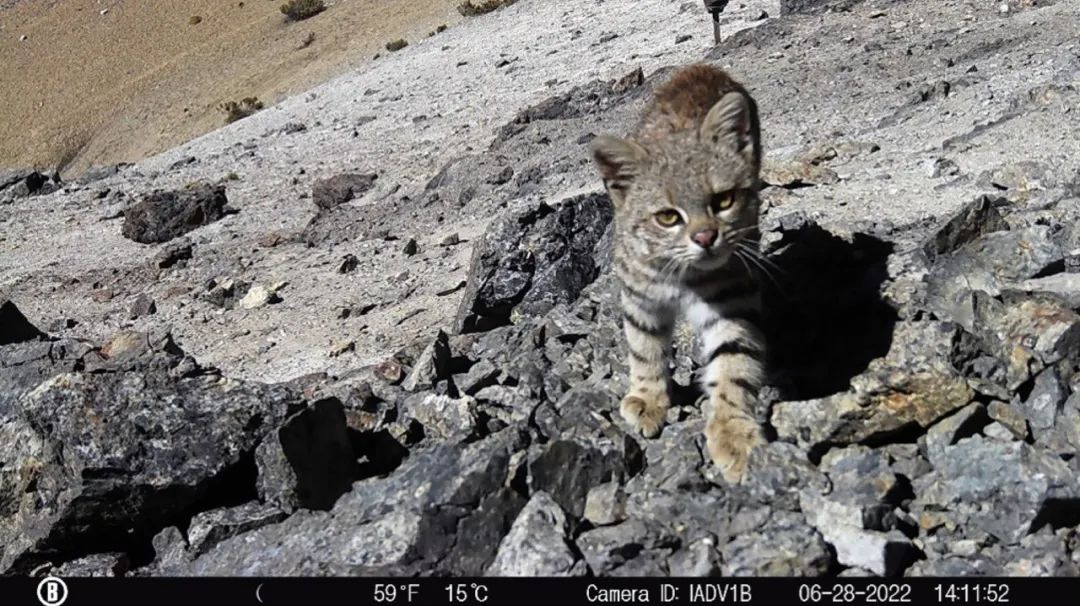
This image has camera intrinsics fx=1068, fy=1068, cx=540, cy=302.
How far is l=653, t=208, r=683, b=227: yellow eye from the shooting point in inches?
197

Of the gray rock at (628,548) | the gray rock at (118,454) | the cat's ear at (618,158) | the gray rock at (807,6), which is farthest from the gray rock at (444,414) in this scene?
the gray rock at (807,6)

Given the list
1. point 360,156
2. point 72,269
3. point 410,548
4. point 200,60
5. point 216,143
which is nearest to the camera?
point 410,548

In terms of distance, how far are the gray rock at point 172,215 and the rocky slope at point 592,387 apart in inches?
112

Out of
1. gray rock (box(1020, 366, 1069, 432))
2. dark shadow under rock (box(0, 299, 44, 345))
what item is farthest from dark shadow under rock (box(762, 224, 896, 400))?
dark shadow under rock (box(0, 299, 44, 345))

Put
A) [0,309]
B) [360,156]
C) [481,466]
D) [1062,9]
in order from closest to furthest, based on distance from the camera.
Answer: [481,466] < [0,309] < [1062,9] < [360,156]

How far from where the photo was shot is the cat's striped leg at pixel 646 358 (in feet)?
18.2

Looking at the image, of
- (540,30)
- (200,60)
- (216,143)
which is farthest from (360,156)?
(200,60)

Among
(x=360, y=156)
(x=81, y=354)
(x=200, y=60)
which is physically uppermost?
(x=81, y=354)

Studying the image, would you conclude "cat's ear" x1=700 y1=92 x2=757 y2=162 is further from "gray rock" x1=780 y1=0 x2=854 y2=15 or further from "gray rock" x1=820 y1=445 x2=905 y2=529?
"gray rock" x1=780 y1=0 x2=854 y2=15

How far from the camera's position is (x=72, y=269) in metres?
14.9

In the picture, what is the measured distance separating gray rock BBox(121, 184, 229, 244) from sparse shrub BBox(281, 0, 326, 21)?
23.8m

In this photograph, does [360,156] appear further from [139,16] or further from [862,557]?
[139,16]
